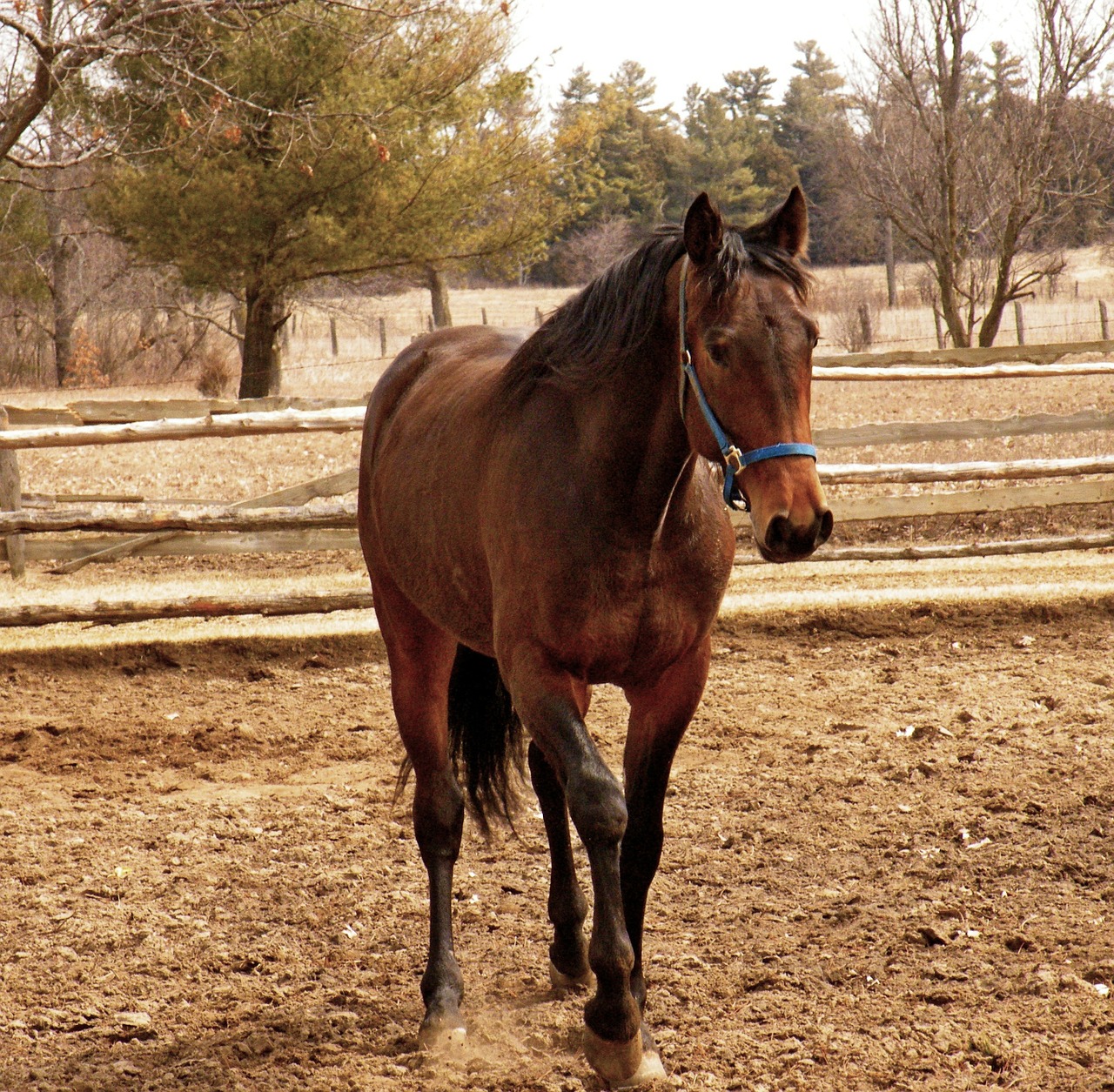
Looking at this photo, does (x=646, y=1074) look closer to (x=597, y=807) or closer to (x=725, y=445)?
(x=597, y=807)

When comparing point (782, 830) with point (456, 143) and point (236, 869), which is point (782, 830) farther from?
point (456, 143)

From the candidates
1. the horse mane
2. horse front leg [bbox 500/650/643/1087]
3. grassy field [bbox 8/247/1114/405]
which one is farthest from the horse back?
grassy field [bbox 8/247/1114/405]

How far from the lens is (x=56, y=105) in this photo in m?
11.1

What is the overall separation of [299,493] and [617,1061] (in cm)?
674

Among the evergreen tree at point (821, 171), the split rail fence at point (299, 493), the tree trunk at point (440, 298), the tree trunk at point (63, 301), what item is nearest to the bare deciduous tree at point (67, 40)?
the split rail fence at point (299, 493)

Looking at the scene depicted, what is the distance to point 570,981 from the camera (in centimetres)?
266

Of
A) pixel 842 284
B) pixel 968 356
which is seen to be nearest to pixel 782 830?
pixel 968 356

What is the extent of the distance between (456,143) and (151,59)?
3790 millimetres

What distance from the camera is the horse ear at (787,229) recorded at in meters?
2.10

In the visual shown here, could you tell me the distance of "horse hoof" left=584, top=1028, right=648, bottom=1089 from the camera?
85.3 inches

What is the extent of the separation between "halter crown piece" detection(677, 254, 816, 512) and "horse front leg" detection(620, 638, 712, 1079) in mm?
504

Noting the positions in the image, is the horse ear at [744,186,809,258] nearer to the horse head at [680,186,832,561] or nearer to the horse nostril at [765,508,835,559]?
the horse head at [680,186,832,561]

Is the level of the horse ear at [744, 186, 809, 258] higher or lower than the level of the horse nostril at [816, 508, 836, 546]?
higher

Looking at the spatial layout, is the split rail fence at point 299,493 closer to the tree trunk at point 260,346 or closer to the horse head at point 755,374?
the horse head at point 755,374
